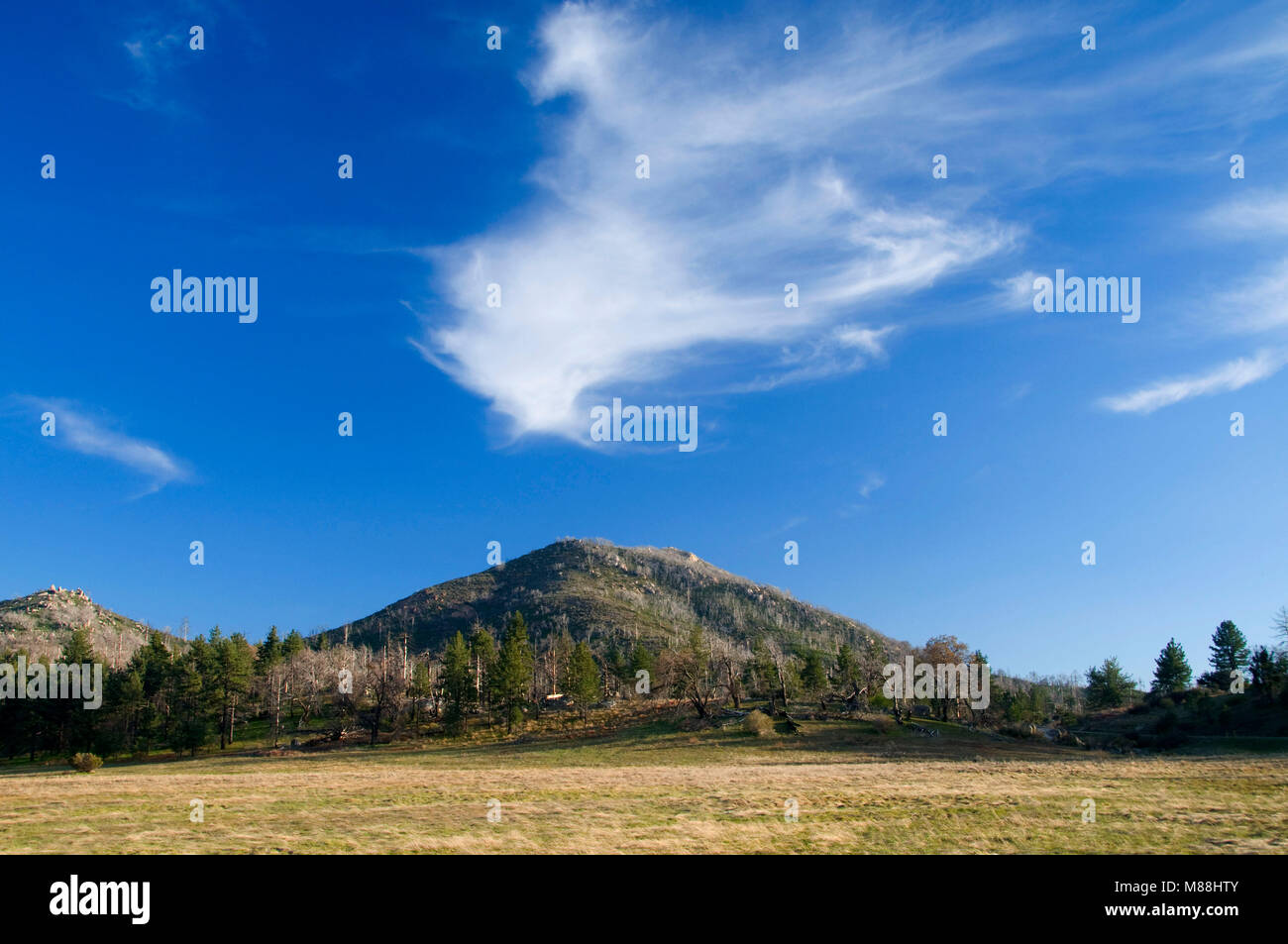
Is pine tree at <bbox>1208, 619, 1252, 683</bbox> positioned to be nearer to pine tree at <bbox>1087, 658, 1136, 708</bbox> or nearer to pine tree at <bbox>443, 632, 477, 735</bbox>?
pine tree at <bbox>1087, 658, 1136, 708</bbox>

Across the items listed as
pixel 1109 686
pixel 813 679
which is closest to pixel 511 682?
pixel 813 679

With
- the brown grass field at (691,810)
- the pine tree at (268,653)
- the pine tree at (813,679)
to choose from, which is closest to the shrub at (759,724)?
the pine tree at (813,679)

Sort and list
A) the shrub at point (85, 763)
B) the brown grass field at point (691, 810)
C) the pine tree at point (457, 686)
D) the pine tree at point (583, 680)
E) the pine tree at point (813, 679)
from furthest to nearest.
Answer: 1. the pine tree at point (813, 679)
2. the pine tree at point (583, 680)
3. the pine tree at point (457, 686)
4. the shrub at point (85, 763)
5. the brown grass field at point (691, 810)

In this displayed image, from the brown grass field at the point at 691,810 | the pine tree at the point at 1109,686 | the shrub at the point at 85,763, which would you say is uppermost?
the brown grass field at the point at 691,810

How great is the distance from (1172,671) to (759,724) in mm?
88274

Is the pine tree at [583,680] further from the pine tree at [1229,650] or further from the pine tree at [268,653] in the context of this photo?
the pine tree at [1229,650]

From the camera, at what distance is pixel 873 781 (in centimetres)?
3716

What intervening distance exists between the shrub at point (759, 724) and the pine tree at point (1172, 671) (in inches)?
3213

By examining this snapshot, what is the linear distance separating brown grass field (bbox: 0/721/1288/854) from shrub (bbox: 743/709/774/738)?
964 inches

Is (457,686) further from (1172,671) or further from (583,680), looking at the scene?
(1172,671)

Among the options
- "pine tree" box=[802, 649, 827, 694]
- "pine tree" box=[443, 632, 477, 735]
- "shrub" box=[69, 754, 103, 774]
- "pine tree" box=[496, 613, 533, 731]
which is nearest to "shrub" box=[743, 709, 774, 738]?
"pine tree" box=[802, 649, 827, 694]

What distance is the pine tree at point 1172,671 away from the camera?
11656 centimetres

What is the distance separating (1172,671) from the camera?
118 metres
